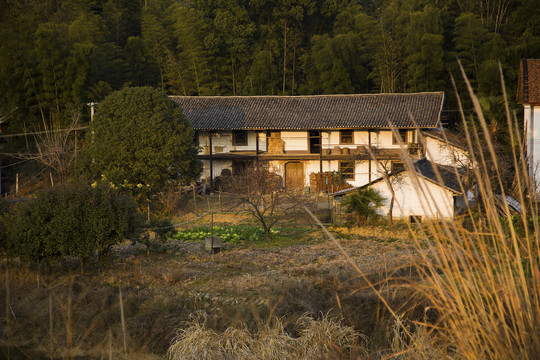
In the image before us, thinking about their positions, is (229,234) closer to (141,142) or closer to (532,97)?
(141,142)

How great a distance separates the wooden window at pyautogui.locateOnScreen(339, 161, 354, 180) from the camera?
2483 cm

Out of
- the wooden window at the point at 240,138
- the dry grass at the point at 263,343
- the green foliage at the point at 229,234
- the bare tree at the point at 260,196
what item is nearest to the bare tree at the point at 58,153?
the wooden window at the point at 240,138

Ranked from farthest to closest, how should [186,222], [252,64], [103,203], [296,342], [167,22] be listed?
1. [167,22]
2. [252,64]
3. [186,222]
4. [103,203]
5. [296,342]

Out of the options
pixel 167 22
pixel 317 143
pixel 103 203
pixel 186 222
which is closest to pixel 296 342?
pixel 103 203

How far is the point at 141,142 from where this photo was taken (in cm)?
1942

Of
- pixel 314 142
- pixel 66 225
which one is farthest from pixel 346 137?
pixel 66 225

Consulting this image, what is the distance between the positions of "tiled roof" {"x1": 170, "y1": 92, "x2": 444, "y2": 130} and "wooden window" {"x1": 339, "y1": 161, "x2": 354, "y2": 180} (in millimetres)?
1931

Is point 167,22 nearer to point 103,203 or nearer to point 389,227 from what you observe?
point 389,227

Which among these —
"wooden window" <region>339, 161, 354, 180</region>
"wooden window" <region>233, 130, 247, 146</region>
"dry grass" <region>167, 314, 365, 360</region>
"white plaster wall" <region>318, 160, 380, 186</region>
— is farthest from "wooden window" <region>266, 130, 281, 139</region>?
"dry grass" <region>167, 314, 365, 360</region>

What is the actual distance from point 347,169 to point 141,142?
9.88 meters

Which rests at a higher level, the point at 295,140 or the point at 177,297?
the point at 295,140

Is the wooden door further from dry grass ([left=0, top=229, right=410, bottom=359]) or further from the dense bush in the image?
the dense bush

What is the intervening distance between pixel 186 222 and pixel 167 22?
68.6ft

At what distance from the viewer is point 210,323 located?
7.62 meters
